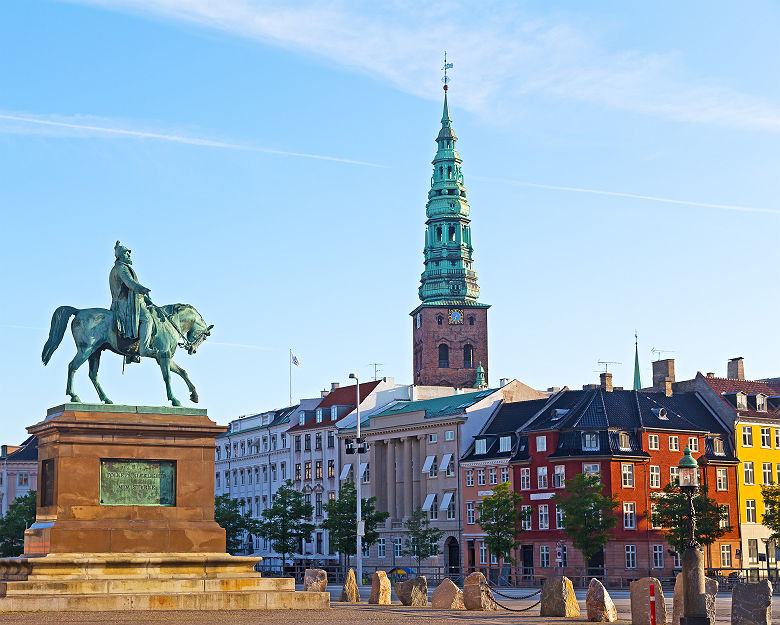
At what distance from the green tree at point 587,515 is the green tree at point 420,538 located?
15512mm

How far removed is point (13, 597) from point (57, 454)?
13.4 ft

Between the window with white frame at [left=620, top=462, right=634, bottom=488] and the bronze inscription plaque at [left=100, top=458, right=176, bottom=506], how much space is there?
58.9 metres

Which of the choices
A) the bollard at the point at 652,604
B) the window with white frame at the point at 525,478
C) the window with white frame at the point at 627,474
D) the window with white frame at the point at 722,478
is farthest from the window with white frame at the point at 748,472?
the bollard at the point at 652,604

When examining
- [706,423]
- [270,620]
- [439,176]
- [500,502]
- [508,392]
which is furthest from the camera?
[439,176]

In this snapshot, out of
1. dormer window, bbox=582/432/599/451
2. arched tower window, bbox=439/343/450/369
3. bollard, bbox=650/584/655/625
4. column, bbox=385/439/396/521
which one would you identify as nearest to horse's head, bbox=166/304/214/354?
bollard, bbox=650/584/655/625

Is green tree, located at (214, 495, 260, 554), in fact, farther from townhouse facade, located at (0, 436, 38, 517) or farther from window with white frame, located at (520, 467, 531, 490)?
townhouse facade, located at (0, 436, 38, 517)

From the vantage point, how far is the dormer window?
9050 cm

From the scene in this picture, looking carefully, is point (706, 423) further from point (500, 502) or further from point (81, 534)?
point (81, 534)

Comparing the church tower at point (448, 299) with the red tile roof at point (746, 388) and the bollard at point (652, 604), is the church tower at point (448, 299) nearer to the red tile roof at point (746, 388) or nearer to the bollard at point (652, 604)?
the red tile roof at point (746, 388)

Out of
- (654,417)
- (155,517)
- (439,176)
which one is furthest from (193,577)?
(439,176)

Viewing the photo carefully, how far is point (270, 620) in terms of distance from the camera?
97.6 ft

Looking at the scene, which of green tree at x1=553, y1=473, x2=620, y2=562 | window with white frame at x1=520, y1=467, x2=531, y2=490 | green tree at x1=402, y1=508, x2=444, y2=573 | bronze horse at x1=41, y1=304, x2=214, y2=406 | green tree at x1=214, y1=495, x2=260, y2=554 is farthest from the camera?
green tree at x1=214, y1=495, x2=260, y2=554

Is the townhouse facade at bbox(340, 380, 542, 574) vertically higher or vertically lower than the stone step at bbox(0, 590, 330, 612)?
higher

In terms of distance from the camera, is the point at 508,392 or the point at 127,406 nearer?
the point at 127,406
